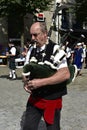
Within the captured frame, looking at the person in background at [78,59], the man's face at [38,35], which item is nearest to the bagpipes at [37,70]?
the man's face at [38,35]

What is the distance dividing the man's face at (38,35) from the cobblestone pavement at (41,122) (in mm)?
2774

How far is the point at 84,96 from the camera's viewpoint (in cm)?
1212

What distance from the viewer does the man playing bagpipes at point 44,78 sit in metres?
5.07

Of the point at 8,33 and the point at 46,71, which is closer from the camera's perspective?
the point at 46,71

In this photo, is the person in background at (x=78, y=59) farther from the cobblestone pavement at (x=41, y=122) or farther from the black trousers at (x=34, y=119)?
the black trousers at (x=34, y=119)

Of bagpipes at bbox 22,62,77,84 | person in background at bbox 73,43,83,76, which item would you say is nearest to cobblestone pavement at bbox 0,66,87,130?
bagpipes at bbox 22,62,77,84

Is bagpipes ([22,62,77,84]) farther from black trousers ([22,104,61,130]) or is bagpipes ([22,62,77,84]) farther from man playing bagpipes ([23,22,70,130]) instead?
black trousers ([22,104,61,130])

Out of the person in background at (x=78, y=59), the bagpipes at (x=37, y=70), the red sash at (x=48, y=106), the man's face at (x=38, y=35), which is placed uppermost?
the man's face at (x=38, y=35)

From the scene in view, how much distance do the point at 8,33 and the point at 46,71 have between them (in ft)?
104

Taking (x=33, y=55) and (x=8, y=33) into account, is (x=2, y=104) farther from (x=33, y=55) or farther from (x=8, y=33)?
(x=8, y=33)

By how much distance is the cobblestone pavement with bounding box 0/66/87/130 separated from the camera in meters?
8.09

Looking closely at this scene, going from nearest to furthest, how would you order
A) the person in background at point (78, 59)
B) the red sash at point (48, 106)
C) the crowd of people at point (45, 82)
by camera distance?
the crowd of people at point (45, 82)
the red sash at point (48, 106)
the person in background at point (78, 59)

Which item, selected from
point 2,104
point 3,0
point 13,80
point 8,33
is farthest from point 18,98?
point 8,33

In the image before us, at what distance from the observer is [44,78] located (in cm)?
508
